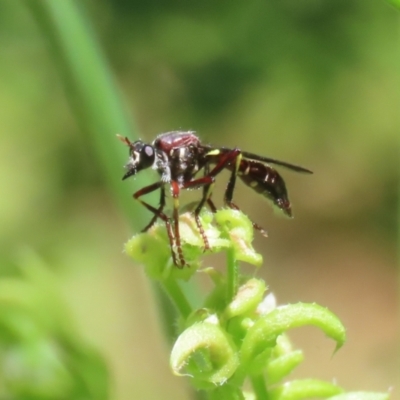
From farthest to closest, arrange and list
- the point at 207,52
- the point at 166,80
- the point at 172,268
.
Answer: the point at 166,80 → the point at 207,52 → the point at 172,268

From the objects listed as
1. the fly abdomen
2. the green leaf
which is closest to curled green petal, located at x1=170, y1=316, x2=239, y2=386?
the green leaf

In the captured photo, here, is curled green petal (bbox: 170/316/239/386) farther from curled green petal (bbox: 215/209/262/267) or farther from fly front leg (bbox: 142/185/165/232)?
fly front leg (bbox: 142/185/165/232)

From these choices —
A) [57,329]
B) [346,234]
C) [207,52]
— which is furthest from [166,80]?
Answer: [57,329]

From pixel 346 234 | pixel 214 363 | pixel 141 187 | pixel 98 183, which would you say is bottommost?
pixel 214 363

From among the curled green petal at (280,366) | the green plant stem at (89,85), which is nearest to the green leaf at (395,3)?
the curled green petal at (280,366)

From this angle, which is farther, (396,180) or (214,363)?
(396,180)

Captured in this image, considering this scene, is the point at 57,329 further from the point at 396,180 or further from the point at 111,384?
the point at 396,180

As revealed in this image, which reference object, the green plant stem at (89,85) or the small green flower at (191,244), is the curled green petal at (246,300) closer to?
the small green flower at (191,244)
